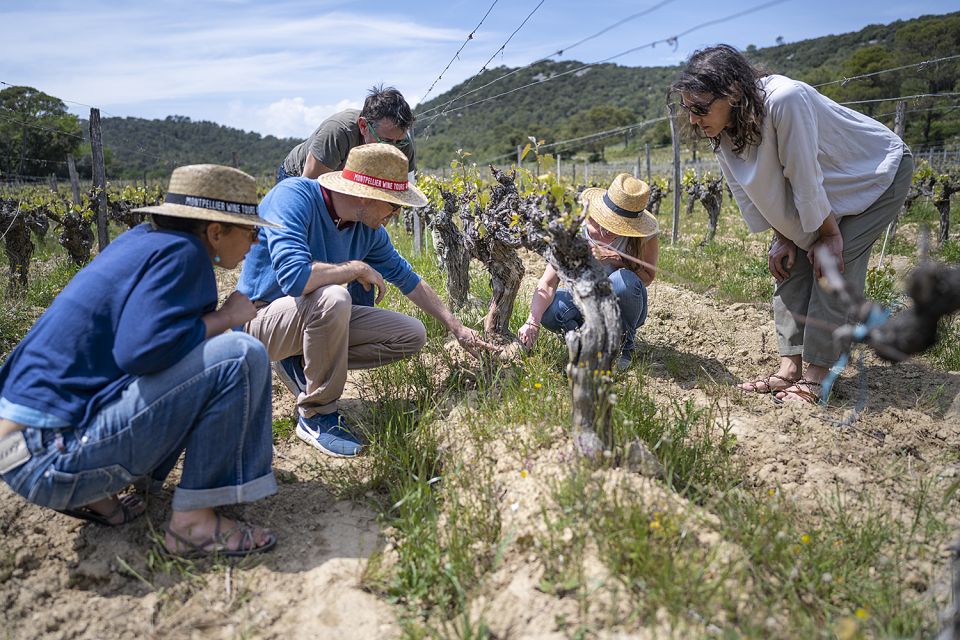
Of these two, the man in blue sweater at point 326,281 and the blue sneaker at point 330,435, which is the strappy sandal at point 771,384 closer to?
the man in blue sweater at point 326,281

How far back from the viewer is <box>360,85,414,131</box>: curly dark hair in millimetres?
4027

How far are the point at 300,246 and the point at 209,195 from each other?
0.70 metres

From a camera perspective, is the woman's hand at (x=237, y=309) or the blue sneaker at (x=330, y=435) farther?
the blue sneaker at (x=330, y=435)

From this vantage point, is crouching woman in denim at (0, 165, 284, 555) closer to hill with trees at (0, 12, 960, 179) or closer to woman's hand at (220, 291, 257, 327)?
woman's hand at (220, 291, 257, 327)

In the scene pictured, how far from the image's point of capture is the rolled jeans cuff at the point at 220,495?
2082 millimetres

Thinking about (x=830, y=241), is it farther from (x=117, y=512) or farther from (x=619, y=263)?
(x=117, y=512)

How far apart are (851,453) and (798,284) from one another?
109 centimetres

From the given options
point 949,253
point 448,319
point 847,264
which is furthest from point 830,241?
point 949,253

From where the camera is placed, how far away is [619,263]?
3.70 metres

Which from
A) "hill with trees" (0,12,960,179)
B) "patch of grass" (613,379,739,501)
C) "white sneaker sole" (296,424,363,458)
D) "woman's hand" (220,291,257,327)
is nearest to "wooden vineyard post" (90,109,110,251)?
"hill with trees" (0,12,960,179)

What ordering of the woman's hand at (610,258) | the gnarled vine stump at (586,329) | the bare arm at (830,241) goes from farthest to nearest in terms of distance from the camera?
the woman's hand at (610,258) → the bare arm at (830,241) → the gnarled vine stump at (586,329)

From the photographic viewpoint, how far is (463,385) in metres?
3.48

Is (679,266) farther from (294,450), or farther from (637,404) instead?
(294,450)

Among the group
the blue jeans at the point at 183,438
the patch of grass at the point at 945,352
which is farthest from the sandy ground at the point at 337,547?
the patch of grass at the point at 945,352
